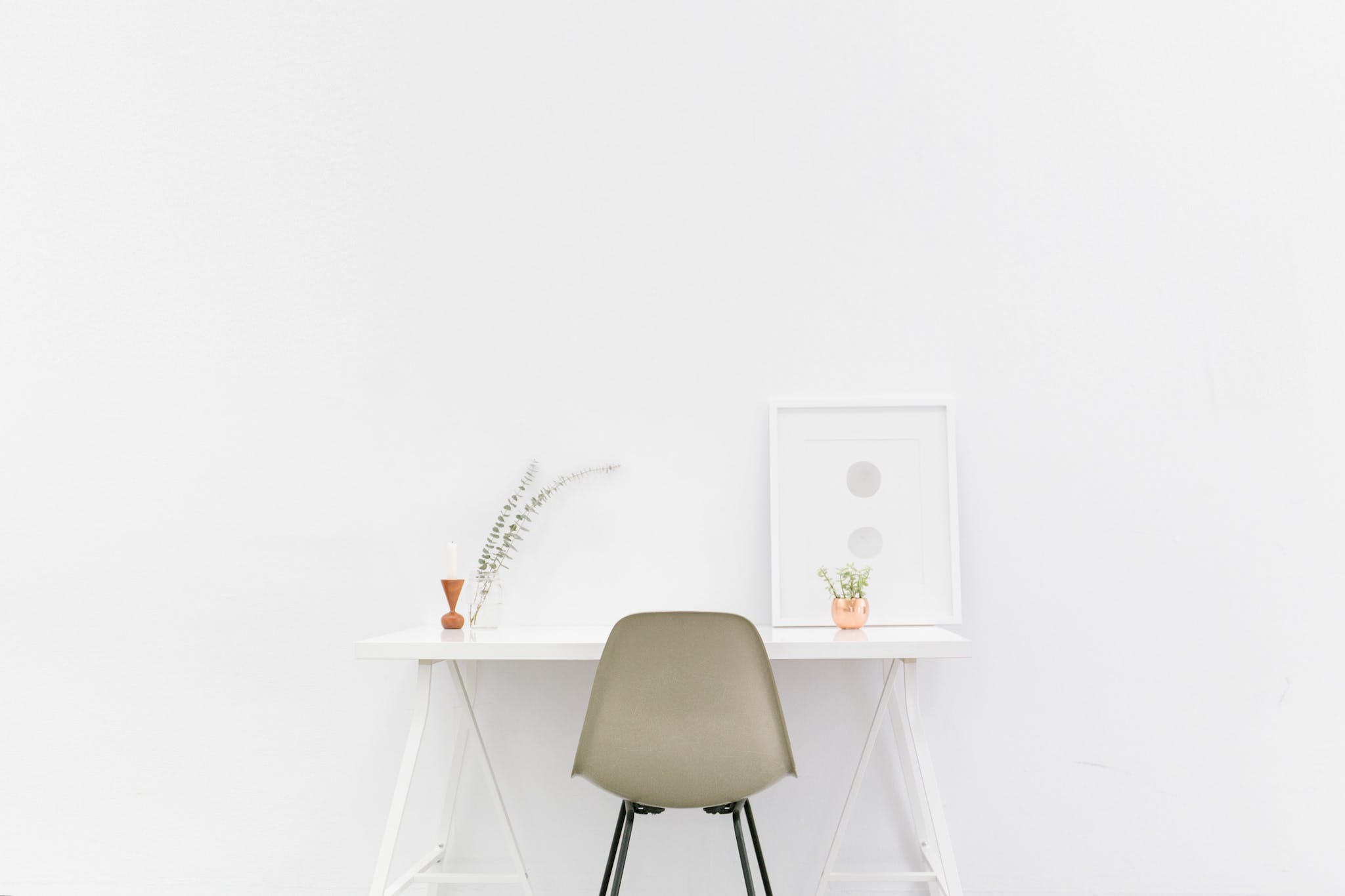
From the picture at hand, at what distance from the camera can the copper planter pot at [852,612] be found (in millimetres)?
2107

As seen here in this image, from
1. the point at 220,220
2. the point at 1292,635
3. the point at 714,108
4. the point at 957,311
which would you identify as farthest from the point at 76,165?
the point at 1292,635

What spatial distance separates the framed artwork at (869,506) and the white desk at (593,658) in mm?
81

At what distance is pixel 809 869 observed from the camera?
2293mm

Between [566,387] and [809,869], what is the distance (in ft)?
4.62

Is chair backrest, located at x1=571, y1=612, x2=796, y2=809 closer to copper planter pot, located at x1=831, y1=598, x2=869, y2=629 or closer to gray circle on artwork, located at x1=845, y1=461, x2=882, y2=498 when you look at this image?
copper planter pot, located at x1=831, y1=598, x2=869, y2=629

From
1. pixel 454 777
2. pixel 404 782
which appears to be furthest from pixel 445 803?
pixel 404 782

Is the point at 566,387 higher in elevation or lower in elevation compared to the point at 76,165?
lower

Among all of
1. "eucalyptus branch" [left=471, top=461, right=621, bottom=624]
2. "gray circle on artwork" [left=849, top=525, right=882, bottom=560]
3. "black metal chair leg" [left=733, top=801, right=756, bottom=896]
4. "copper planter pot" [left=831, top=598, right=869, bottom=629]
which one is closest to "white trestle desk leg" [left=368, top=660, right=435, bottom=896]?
"eucalyptus branch" [left=471, top=461, right=621, bottom=624]

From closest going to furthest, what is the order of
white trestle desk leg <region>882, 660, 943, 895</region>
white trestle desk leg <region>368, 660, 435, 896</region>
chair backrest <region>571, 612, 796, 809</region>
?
1. chair backrest <region>571, 612, 796, 809</region>
2. white trestle desk leg <region>368, 660, 435, 896</region>
3. white trestle desk leg <region>882, 660, 943, 895</region>

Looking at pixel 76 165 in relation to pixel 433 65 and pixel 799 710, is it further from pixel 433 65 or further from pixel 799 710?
pixel 799 710

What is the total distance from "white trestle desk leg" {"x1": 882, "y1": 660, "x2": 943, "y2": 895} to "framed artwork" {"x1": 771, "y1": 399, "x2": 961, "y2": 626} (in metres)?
0.21

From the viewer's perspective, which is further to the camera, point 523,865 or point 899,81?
point 899,81

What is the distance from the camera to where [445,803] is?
2.26m

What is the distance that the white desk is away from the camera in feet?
6.27
